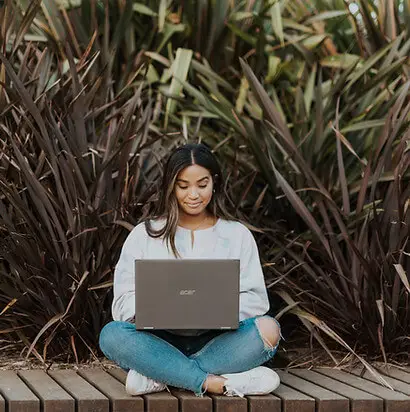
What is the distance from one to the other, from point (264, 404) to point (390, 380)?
0.66m

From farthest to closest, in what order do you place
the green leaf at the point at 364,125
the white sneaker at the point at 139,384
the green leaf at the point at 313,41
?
the green leaf at the point at 313,41 → the green leaf at the point at 364,125 → the white sneaker at the point at 139,384

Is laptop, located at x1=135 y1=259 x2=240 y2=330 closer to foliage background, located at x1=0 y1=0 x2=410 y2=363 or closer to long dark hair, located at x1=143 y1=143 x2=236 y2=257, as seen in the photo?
long dark hair, located at x1=143 y1=143 x2=236 y2=257

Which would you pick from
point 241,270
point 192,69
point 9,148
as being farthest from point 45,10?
point 241,270

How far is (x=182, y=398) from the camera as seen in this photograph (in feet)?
13.5

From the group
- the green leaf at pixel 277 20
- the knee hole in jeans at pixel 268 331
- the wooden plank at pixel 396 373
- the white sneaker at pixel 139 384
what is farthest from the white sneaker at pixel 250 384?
the green leaf at pixel 277 20

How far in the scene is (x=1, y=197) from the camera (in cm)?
492

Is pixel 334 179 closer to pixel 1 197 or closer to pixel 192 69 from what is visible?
pixel 192 69

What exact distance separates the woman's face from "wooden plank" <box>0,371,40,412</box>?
3.05 feet

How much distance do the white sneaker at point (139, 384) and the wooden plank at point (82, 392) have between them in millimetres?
102

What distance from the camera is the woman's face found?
14.3 feet

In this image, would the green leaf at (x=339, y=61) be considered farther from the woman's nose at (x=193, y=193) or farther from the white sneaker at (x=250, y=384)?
the white sneaker at (x=250, y=384)

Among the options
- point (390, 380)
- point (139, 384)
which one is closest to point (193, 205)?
point (139, 384)

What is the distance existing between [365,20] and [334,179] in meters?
1.04

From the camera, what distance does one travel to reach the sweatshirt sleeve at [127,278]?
4273 millimetres
